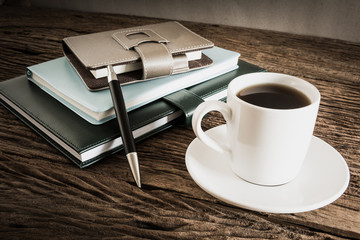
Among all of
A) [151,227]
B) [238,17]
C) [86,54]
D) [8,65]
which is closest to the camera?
[151,227]

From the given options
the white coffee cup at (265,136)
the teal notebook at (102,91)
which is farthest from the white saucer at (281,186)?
the teal notebook at (102,91)

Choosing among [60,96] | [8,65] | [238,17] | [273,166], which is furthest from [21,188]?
[238,17]

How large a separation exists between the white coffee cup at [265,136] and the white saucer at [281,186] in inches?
0.6

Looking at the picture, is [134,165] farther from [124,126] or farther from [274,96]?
[274,96]

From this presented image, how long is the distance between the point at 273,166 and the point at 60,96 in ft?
1.27

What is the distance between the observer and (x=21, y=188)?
497mm

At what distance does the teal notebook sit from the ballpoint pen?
3cm

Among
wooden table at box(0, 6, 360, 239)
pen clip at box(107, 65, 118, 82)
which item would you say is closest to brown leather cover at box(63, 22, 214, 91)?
pen clip at box(107, 65, 118, 82)

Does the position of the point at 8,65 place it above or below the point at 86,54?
below

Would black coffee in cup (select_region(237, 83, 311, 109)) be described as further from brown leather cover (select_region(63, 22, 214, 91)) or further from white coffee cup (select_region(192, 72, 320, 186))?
brown leather cover (select_region(63, 22, 214, 91))

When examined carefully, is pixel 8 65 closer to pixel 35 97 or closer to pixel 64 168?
pixel 35 97

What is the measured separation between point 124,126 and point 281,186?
0.77ft

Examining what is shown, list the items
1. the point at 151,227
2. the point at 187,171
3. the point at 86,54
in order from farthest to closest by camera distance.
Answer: the point at 86,54 < the point at 187,171 < the point at 151,227

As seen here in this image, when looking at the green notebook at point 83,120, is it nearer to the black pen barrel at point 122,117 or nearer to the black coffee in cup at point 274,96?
the black pen barrel at point 122,117
